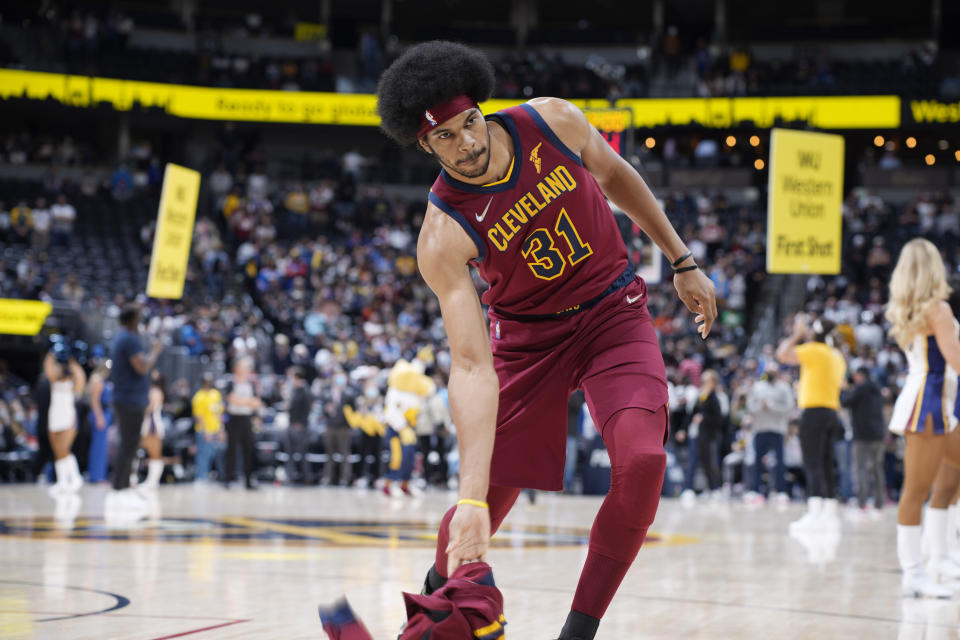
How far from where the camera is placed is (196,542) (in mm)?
7617

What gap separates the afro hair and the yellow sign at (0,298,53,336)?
17.3m

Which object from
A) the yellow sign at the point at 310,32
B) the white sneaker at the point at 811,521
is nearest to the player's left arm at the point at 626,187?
the white sneaker at the point at 811,521

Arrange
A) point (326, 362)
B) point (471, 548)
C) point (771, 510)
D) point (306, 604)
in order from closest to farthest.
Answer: point (471, 548), point (306, 604), point (771, 510), point (326, 362)

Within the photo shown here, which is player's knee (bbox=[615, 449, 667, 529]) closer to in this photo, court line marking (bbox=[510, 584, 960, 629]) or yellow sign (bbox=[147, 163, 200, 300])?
court line marking (bbox=[510, 584, 960, 629])

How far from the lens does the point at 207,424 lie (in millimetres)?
16703

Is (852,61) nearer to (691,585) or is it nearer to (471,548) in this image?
(691,585)

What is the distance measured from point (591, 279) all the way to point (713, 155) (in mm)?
27429

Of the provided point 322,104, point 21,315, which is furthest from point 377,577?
point 322,104

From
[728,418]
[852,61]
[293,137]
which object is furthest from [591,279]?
[293,137]

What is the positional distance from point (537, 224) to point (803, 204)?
8.84m

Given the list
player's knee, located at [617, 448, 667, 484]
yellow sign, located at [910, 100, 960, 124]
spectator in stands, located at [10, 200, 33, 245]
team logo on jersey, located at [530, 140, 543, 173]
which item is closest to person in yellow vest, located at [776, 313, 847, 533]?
team logo on jersey, located at [530, 140, 543, 173]

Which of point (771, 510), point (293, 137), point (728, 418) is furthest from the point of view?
point (293, 137)

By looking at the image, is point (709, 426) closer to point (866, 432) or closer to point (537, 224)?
point (866, 432)

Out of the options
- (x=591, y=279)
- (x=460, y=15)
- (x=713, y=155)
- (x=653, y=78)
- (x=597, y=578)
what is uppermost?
(x=460, y=15)
